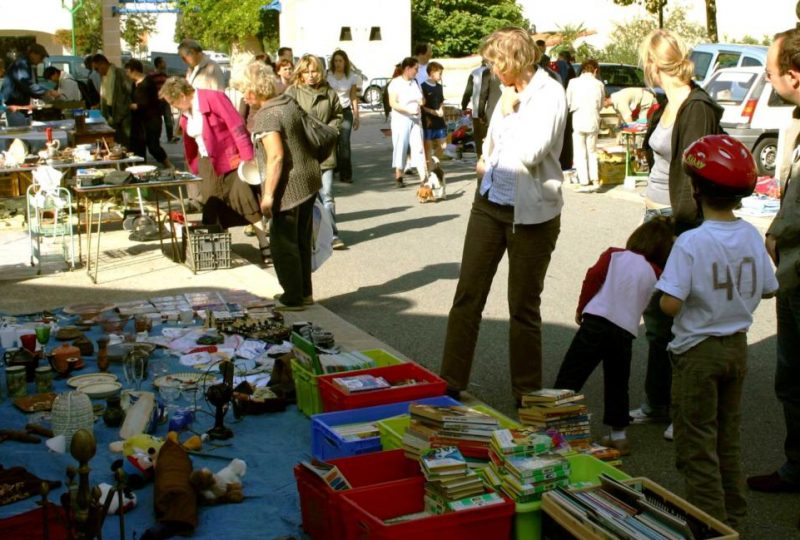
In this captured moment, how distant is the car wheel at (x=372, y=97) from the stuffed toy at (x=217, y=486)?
33637mm

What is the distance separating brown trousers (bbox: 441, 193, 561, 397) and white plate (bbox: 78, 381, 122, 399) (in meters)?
1.99

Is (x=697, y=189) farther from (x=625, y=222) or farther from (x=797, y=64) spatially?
(x=625, y=222)

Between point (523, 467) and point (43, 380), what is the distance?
3407 millimetres

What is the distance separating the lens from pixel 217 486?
4.68 metres

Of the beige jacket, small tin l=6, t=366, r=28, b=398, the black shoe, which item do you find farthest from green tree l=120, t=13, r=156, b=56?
the black shoe

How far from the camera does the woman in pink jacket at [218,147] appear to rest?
941 centimetres

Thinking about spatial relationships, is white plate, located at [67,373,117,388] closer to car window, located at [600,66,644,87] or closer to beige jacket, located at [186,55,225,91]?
beige jacket, located at [186,55,225,91]

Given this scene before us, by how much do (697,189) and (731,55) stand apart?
18869mm

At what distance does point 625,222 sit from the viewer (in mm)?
12188

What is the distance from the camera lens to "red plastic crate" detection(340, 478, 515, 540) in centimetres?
374

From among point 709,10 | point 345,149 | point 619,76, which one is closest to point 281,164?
point 345,149

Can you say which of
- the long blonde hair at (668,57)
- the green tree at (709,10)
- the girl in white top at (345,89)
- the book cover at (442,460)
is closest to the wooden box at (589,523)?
the book cover at (442,460)

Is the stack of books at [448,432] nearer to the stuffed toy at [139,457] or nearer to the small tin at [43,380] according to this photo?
the stuffed toy at [139,457]

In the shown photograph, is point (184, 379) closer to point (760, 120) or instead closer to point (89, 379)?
point (89, 379)
